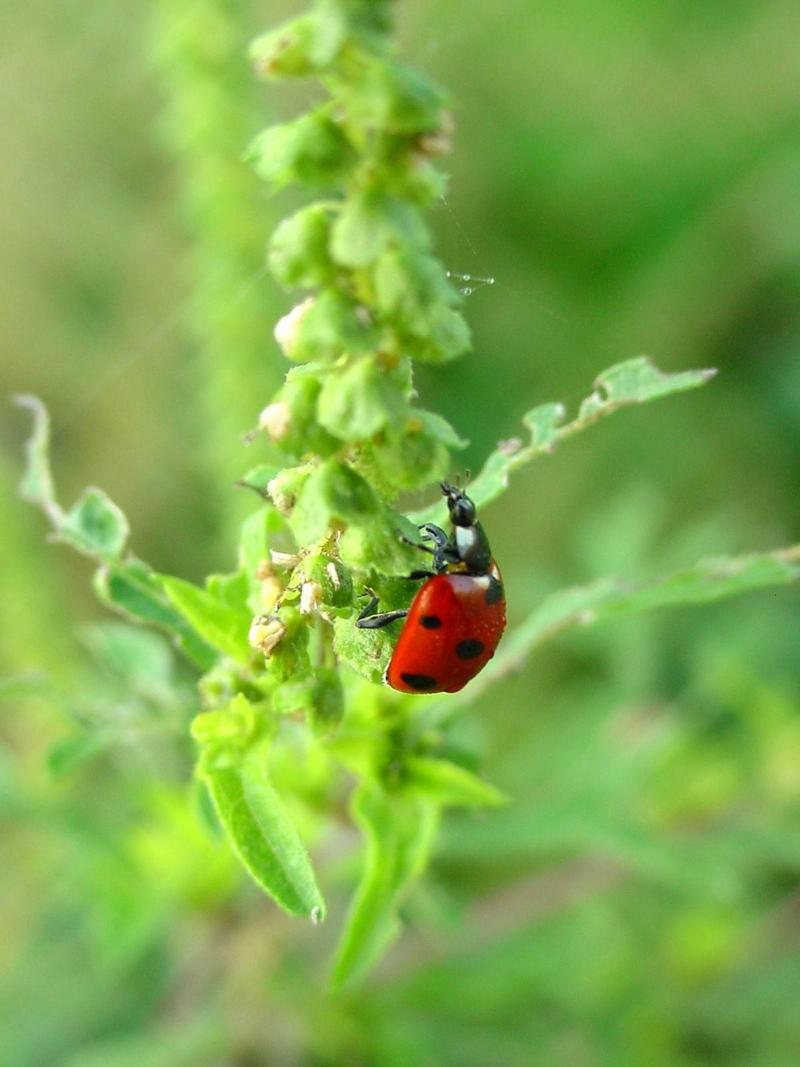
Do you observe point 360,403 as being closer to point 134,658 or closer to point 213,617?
point 213,617

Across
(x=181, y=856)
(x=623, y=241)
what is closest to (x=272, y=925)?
(x=181, y=856)

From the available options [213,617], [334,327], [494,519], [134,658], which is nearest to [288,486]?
[334,327]

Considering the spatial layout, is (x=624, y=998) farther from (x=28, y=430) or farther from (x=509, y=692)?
(x=28, y=430)

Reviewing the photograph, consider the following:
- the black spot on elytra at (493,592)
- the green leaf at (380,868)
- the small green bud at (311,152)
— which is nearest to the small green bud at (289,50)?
the small green bud at (311,152)

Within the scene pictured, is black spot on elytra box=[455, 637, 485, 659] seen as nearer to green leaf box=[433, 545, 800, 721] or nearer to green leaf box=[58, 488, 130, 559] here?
green leaf box=[433, 545, 800, 721]

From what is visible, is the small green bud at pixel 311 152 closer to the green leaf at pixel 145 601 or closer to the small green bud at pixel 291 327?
the small green bud at pixel 291 327
